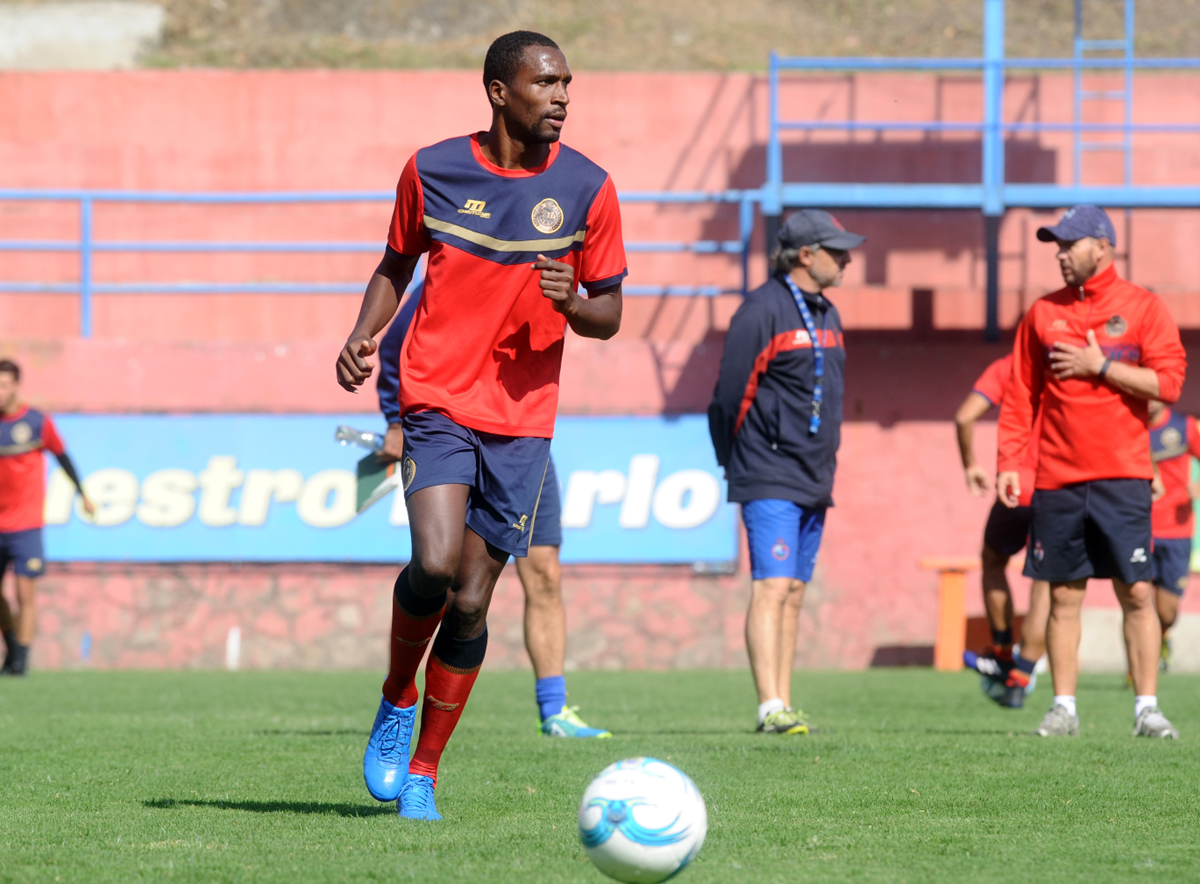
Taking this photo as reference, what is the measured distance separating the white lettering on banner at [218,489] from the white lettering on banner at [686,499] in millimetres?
3755

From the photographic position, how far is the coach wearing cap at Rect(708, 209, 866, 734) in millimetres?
7383

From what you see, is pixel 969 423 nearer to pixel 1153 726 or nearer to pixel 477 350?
pixel 1153 726

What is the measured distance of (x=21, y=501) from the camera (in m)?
12.7

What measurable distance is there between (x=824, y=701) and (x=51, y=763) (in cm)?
532

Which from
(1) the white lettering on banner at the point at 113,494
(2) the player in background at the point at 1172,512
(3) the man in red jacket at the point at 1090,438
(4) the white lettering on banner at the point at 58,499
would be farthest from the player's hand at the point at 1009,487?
(4) the white lettering on banner at the point at 58,499

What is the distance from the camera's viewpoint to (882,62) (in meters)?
14.6

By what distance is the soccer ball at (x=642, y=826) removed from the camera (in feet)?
11.5

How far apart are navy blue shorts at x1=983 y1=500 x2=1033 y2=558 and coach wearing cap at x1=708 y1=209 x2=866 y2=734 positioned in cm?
258

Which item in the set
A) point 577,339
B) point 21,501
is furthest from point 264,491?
point 577,339

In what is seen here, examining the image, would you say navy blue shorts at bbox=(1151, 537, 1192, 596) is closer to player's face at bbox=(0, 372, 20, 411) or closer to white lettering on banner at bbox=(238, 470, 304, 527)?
white lettering on banner at bbox=(238, 470, 304, 527)

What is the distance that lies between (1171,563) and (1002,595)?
3062 millimetres

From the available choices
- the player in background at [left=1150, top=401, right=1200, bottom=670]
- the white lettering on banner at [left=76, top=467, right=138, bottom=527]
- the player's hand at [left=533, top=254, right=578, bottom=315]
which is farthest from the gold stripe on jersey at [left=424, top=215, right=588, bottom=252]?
the white lettering on banner at [left=76, top=467, right=138, bottom=527]

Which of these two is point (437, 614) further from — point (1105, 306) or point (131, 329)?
point (131, 329)

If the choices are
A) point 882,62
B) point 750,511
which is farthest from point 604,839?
point 882,62
